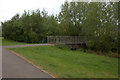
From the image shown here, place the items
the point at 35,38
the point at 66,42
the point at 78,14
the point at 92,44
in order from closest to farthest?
the point at 92,44, the point at 66,42, the point at 35,38, the point at 78,14

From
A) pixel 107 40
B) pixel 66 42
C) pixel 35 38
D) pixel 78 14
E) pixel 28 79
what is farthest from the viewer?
pixel 78 14

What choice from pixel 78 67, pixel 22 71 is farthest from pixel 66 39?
pixel 22 71

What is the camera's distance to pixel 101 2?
22.8m

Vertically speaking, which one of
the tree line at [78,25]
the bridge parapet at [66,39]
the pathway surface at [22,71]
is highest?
the tree line at [78,25]

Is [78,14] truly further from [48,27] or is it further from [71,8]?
[48,27]

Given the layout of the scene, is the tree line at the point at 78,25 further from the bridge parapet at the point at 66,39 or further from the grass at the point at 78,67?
the grass at the point at 78,67

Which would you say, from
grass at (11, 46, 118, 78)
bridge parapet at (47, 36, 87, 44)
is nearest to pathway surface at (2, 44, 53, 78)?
grass at (11, 46, 118, 78)

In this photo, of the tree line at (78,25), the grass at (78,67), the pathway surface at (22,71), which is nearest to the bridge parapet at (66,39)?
the tree line at (78,25)

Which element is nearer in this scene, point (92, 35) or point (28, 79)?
point (28, 79)

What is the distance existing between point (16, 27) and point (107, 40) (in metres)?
21.3

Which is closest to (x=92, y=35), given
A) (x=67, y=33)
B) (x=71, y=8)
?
A: (x=67, y=33)

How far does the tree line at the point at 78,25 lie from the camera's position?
21406mm

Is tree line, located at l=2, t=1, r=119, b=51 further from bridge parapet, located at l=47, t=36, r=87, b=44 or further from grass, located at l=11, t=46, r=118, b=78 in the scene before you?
grass, located at l=11, t=46, r=118, b=78

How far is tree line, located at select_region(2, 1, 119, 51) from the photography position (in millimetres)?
21406
